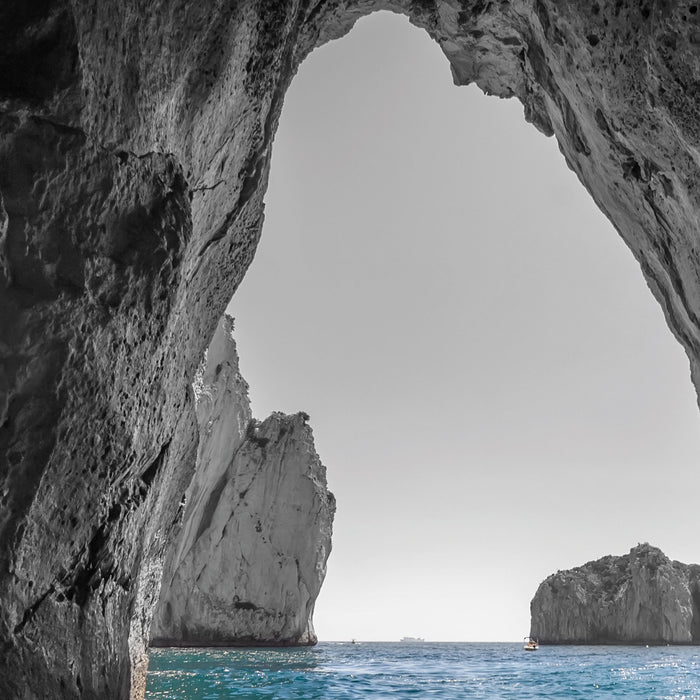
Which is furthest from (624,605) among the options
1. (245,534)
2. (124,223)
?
(124,223)

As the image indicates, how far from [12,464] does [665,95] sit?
709 centimetres

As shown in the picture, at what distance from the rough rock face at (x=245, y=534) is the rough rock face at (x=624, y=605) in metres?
46.5

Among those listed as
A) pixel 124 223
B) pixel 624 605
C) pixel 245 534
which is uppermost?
pixel 124 223

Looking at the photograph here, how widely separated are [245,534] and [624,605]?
192 feet

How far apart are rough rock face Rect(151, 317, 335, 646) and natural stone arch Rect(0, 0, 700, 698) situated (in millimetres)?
31190

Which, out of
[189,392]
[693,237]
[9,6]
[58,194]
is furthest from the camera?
[189,392]

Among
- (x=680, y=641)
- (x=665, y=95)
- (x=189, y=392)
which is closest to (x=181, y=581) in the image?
(x=189, y=392)

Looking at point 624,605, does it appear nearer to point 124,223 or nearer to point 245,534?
point 245,534

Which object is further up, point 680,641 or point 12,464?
point 12,464

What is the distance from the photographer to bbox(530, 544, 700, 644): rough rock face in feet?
236

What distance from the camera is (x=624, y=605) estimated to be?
241 ft

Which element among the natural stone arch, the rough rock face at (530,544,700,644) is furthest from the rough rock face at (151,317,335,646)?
the rough rock face at (530,544,700,644)

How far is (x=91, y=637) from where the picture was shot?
550 centimetres

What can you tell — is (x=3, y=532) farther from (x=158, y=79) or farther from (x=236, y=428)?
(x=236, y=428)
